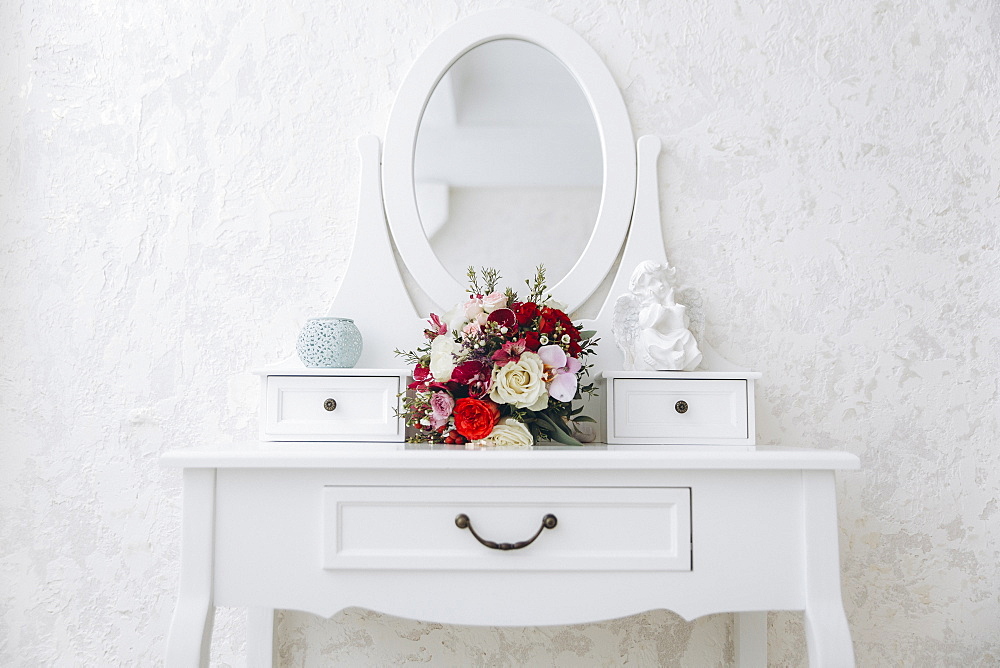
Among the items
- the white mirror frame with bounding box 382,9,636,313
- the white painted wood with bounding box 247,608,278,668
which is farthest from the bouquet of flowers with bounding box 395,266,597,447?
the white painted wood with bounding box 247,608,278,668

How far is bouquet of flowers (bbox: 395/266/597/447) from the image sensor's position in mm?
1212

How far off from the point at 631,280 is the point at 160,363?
3.36 feet

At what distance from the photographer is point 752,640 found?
1.43m

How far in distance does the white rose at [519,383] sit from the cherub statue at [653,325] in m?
0.27

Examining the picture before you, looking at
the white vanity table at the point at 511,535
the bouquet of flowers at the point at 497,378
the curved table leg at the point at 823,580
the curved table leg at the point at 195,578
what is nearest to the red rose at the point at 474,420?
the bouquet of flowers at the point at 497,378

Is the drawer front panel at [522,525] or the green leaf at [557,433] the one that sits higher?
the green leaf at [557,433]

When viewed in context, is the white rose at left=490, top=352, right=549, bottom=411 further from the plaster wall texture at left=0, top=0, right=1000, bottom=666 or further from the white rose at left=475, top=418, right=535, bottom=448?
the plaster wall texture at left=0, top=0, right=1000, bottom=666

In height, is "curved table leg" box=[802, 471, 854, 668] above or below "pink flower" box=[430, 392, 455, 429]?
below

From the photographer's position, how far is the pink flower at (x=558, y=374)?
1.24m

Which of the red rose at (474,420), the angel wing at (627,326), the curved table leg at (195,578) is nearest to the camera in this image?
the curved table leg at (195,578)

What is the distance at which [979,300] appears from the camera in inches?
61.8

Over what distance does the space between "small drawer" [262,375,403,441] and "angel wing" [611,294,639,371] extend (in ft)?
1.48

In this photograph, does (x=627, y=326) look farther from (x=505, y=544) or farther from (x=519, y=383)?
(x=505, y=544)

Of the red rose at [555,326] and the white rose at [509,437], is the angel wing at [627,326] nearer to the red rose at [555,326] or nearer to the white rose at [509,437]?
the red rose at [555,326]
